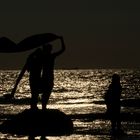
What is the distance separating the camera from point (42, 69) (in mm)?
17656

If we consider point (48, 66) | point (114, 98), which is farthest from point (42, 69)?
point (114, 98)

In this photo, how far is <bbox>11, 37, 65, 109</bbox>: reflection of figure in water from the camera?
17.3 m

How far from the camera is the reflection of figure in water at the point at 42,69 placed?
682 inches

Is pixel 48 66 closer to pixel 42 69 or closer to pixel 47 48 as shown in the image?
pixel 42 69

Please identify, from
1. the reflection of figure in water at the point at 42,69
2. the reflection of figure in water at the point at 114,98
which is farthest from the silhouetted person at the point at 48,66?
the reflection of figure in water at the point at 114,98

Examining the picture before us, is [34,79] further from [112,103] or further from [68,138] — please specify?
[112,103]

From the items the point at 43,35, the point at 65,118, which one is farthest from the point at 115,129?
the point at 43,35

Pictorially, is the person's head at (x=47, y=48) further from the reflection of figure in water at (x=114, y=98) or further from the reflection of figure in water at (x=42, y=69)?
the reflection of figure in water at (x=114, y=98)

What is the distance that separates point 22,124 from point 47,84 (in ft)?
4.67

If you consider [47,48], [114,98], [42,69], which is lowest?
[114,98]

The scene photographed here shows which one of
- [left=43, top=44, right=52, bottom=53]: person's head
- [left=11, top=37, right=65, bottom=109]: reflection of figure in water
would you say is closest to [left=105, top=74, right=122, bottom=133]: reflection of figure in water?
[left=11, top=37, right=65, bottom=109]: reflection of figure in water

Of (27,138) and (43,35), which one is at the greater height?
(43,35)

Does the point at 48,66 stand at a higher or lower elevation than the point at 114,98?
higher

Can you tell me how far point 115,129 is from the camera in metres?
22.9
